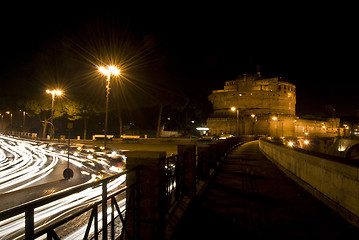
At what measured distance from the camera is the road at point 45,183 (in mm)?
6207

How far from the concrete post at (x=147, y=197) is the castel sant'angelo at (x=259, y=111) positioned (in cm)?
6446

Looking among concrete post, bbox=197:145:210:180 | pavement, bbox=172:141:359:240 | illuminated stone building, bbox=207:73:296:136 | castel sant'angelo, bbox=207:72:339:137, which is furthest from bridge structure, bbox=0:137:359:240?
castel sant'angelo, bbox=207:72:339:137

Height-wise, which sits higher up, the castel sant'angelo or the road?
the castel sant'angelo

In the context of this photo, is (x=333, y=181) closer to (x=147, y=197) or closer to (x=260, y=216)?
(x=260, y=216)

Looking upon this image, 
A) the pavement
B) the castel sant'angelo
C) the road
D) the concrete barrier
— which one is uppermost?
the castel sant'angelo

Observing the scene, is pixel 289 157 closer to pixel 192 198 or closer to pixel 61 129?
pixel 192 198

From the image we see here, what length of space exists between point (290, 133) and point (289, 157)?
6720 centimetres

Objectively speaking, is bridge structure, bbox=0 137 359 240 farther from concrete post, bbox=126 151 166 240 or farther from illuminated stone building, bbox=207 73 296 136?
illuminated stone building, bbox=207 73 296 136

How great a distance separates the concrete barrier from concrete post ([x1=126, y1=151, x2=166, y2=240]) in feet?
11.2

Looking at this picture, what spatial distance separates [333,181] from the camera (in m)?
5.11

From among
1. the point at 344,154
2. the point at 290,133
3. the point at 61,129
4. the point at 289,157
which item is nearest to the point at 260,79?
the point at 290,133

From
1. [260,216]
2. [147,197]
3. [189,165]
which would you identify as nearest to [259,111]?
[189,165]

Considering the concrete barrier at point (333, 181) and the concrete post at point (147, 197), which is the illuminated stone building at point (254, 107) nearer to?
the concrete barrier at point (333, 181)

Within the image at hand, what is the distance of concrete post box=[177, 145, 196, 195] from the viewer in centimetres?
605
